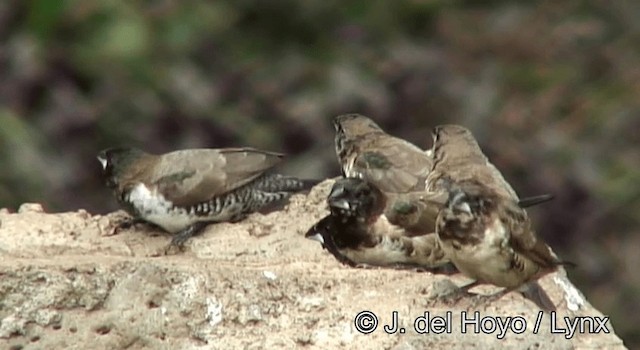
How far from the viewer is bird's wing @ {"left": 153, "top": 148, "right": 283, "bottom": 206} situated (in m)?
7.62

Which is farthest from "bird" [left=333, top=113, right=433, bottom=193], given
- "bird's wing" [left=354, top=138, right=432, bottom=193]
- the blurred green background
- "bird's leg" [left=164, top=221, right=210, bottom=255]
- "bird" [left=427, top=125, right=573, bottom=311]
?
the blurred green background

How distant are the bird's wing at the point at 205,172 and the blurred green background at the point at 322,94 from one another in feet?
9.48

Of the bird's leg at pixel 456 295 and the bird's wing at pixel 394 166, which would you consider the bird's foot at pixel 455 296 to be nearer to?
the bird's leg at pixel 456 295

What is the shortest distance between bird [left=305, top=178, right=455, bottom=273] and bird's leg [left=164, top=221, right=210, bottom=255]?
1.29 ft

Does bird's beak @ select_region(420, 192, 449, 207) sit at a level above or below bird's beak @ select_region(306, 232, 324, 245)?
above

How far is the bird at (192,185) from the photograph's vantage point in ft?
24.8

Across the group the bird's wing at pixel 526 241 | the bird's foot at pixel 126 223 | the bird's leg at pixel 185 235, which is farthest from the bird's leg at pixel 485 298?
the bird's foot at pixel 126 223

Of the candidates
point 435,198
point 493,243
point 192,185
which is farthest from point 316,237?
point 493,243

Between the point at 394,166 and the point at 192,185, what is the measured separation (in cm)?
73

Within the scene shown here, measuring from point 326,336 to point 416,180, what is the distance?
1470 mm

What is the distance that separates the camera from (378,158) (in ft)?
25.8

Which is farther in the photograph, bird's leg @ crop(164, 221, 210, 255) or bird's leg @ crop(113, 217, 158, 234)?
bird's leg @ crop(113, 217, 158, 234)

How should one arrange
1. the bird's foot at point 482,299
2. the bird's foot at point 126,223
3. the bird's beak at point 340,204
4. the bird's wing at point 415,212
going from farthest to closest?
the bird's foot at point 126,223 → the bird's beak at point 340,204 → the bird's wing at point 415,212 → the bird's foot at point 482,299

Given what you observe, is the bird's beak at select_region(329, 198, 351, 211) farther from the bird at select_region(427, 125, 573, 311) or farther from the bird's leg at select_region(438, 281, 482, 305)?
the bird's leg at select_region(438, 281, 482, 305)
